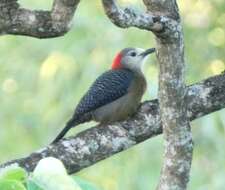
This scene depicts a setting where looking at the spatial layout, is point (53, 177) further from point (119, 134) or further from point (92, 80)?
point (92, 80)

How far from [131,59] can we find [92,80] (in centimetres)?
106

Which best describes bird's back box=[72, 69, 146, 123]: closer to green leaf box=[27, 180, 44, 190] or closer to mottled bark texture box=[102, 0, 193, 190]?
mottled bark texture box=[102, 0, 193, 190]

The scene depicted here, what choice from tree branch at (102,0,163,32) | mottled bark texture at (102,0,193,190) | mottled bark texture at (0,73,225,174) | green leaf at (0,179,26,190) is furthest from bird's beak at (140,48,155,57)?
green leaf at (0,179,26,190)

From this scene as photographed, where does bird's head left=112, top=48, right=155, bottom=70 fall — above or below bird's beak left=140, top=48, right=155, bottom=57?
below

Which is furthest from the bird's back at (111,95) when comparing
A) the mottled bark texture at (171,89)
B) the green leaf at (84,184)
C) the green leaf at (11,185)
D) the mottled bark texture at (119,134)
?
the green leaf at (11,185)

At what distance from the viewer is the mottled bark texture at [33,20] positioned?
385cm

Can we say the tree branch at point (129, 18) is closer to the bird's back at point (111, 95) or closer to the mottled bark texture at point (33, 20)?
the mottled bark texture at point (33, 20)

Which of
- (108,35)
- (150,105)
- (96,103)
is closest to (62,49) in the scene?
(108,35)

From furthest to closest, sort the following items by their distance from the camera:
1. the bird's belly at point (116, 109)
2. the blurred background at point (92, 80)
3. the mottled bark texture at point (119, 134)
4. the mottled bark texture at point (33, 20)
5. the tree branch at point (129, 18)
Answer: the blurred background at point (92, 80) → the bird's belly at point (116, 109) → the mottled bark texture at point (119, 134) → the mottled bark texture at point (33, 20) → the tree branch at point (129, 18)

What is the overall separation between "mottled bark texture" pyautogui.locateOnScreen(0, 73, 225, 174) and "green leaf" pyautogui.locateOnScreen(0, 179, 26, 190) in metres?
1.75

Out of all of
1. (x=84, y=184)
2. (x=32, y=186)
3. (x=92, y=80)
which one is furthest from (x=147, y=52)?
(x=32, y=186)

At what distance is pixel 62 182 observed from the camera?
7.72ft

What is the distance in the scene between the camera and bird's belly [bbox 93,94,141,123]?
18.6ft

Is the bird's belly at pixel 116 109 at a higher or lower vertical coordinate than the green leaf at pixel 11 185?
lower
